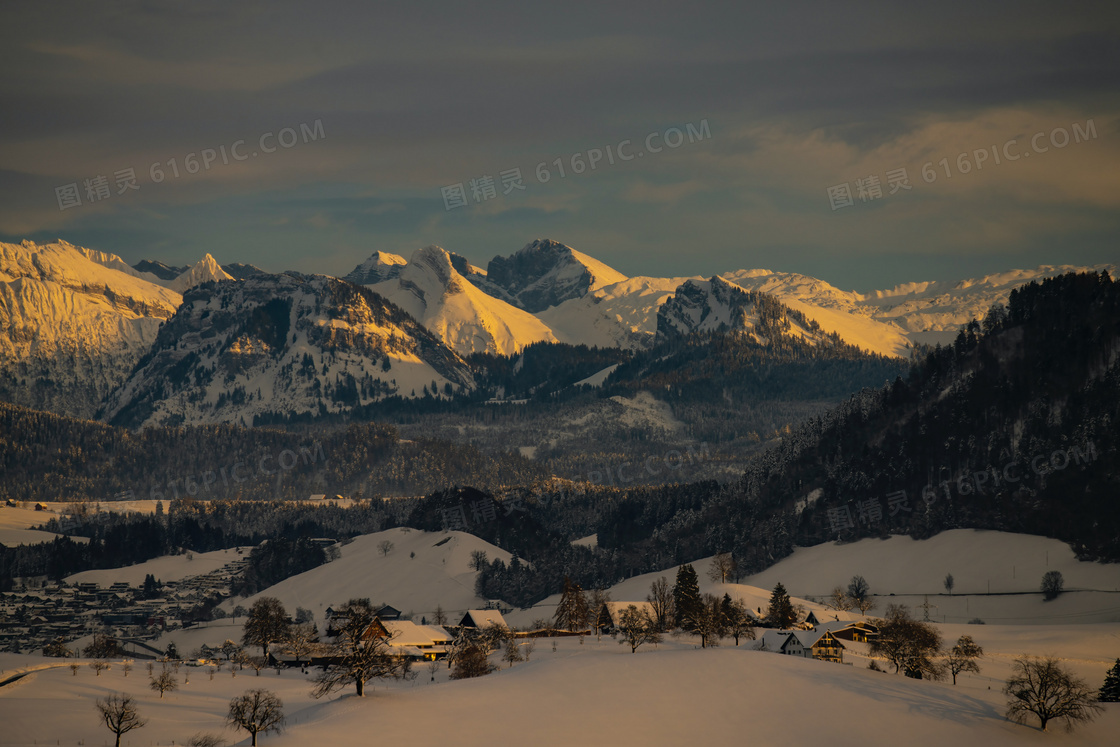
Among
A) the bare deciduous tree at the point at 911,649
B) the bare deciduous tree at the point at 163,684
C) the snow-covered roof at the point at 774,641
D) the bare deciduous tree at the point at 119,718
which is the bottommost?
the bare deciduous tree at the point at 911,649

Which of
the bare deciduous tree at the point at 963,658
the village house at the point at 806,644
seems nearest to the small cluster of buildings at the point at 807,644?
the village house at the point at 806,644

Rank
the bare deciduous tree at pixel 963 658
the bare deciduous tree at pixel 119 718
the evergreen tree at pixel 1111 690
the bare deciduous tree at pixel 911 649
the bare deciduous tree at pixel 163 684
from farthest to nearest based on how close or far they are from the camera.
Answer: the bare deciduous tree at pixel 963 658
the bare deciduous tree at pixel 911 649
the bare deciduous tree at pixel 163 684
the evergreen tree at pixel 1111 690
the bare deciduous tree at pixel 119 718

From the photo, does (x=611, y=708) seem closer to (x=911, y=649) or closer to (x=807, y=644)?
(x=911, y=649)

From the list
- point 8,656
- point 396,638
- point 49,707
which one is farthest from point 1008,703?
point 8,656

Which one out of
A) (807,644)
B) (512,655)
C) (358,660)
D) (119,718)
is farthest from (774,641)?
(119,718)

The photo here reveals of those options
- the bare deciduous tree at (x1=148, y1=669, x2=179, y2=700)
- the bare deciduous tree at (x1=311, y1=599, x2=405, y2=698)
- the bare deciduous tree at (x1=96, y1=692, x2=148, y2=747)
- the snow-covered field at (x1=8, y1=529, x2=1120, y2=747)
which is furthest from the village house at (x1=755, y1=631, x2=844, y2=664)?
the bare deciduous tree at (x1=96, y1=692, x2=148, y2=747)

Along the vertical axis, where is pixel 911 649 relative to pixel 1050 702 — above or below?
above

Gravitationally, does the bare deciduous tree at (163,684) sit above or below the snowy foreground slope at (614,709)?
above

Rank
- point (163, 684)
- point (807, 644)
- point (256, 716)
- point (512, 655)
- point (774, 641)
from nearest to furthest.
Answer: point (256, 716) < point (163, 684) < point (512, 655) < point (807, 644) < point (774, 641)

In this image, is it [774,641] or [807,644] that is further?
[774,641]

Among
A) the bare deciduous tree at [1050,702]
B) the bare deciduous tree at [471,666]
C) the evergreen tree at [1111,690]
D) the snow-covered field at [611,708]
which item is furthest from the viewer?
the bare deciduous tree at [471,666]

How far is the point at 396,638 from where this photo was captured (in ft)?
653

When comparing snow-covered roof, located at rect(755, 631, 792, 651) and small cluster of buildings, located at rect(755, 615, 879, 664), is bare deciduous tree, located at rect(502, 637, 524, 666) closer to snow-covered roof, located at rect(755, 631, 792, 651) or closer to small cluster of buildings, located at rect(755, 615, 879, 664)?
small cluster of buildings, located at rect(755, 615, 879, 664)

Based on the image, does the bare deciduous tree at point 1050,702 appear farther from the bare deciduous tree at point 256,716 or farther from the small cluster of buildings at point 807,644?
the bare deciduous tree at point 256,716
